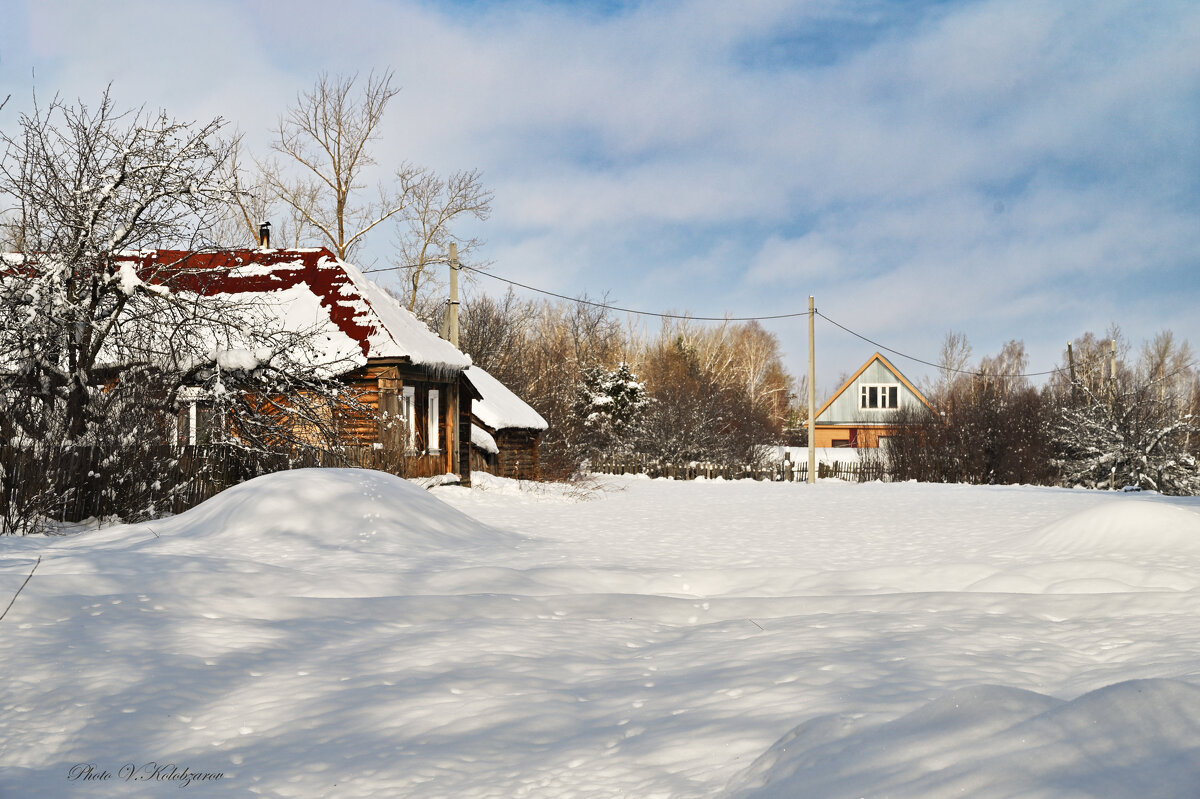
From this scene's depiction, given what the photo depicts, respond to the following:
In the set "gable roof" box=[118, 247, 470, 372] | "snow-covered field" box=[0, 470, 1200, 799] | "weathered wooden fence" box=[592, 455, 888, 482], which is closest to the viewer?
"snow-covered field" box=[0, 470, 1200, 799]

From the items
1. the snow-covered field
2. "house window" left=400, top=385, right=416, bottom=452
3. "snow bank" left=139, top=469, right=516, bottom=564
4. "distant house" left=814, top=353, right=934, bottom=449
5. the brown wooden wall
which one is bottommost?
the snow-covered field

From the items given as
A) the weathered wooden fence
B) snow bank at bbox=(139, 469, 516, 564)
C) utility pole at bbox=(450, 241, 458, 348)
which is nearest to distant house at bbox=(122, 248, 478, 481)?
utility pole at bbox=(450, 241, 458, 348)

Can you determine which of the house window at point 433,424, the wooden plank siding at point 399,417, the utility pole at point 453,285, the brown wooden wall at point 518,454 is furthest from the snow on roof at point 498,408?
the house window at point 433,424

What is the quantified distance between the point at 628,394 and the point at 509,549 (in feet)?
96.9

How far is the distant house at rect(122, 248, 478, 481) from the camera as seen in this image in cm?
1912

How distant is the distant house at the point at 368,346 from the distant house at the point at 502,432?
343 centimetres

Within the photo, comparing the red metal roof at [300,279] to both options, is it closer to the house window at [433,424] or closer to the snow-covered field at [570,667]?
the house window at [433,424]

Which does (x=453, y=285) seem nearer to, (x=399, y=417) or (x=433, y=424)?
(x=433, y=424)

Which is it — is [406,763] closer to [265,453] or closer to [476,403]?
[265,453]

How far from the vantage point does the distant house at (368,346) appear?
19.1 metres

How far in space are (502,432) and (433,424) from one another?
6.07 m

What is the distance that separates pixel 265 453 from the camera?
14.3 metres

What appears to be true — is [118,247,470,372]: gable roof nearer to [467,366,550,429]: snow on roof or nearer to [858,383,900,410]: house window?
[467,366,550,429]: snow on roof

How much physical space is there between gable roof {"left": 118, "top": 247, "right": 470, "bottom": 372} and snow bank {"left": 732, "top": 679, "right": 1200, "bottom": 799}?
56.1 ft
